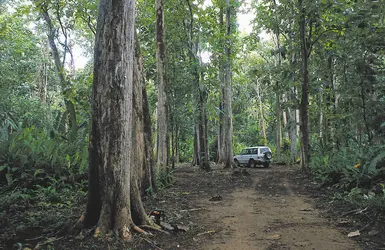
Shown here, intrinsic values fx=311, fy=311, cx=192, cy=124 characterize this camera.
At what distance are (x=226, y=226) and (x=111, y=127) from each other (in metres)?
2.86

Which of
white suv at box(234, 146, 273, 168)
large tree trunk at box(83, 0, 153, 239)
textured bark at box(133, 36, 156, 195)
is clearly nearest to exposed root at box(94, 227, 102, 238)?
large tree trunk at box(83, 0, 153, 239)

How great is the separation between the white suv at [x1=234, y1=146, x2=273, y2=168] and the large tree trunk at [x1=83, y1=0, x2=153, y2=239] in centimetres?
1952

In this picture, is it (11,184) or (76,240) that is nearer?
(76,240)

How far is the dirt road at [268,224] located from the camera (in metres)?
4.65

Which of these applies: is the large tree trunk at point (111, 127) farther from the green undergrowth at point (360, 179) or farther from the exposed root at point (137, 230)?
the green undergrowth at point (360, 179)

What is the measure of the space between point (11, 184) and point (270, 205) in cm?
612

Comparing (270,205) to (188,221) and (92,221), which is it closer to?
(188,221)

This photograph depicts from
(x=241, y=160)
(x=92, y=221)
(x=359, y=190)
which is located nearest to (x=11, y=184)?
→ (x=92, y=221)

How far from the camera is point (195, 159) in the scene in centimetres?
2506

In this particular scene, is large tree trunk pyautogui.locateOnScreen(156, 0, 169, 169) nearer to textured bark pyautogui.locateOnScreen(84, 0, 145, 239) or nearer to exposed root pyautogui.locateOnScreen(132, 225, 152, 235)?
textured bark pyautogui.locateOnScreen(84, 0, 145, 239)

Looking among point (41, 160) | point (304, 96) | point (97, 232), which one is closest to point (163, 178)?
point (41, 160)

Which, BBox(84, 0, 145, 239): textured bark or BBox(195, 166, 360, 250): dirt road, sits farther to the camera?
BBox(195, 166, 360, 250): dirt road

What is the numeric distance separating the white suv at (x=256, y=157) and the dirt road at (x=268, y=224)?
14.1 metres

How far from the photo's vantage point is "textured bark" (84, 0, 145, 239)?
445 cm
